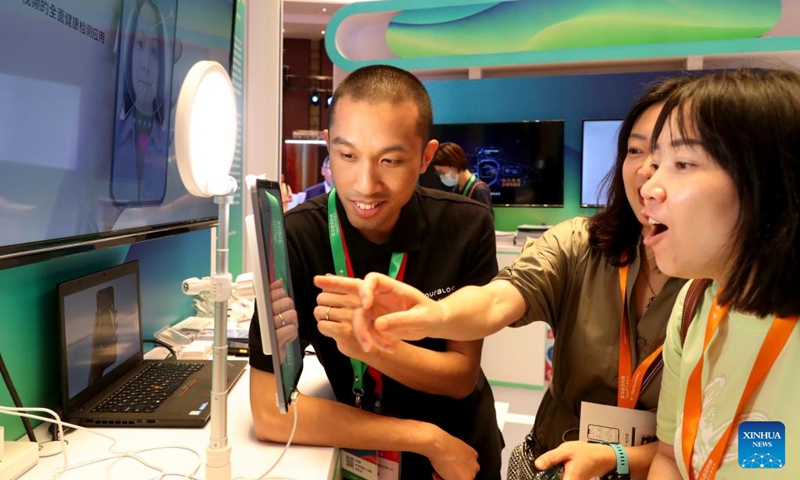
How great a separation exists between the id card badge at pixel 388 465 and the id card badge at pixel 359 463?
16 millimetres

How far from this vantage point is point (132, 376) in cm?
166

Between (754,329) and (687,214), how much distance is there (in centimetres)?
25

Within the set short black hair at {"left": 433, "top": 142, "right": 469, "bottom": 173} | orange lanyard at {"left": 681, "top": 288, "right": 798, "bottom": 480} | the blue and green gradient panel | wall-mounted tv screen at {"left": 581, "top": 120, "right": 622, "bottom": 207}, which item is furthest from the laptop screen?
wall-mounted tv screen at {"left": 581, "top": 120, "right": 622, "bottom": 207}

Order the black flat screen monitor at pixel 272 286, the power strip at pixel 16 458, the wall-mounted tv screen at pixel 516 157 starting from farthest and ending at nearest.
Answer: the wall-mounted tv screen at pixel 516 157 < the power strip at pixel 16 458 < the black flat screen monitor at pixel 272 286

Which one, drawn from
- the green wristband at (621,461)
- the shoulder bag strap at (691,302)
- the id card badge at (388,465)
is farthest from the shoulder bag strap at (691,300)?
the id card badge at (388,465)

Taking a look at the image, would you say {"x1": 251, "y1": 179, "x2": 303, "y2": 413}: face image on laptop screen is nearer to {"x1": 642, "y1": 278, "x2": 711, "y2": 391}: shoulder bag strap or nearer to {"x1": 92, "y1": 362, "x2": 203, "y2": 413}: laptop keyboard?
{"x1": 92, "y1": 362, "x2": 203, "y2": 413}: laptop keyboard

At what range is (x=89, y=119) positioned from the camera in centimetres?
144

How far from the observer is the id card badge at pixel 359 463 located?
134 cm

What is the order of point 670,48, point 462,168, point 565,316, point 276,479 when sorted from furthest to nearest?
point 462,168 < point 670,48 < point 565,316 < point 276,479

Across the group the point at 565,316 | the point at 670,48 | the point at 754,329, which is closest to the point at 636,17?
the point at 670,48

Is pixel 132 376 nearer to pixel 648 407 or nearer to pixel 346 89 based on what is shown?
pixel 346 89

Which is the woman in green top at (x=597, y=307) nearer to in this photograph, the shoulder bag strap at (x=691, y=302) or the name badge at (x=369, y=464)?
the shoulder bag strap at (x=691, y=302)

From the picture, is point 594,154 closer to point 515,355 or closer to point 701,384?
point 515,355

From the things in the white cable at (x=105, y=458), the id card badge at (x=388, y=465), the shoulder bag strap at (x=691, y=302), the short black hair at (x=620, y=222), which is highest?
the short black hair at (x=620, y=222)
